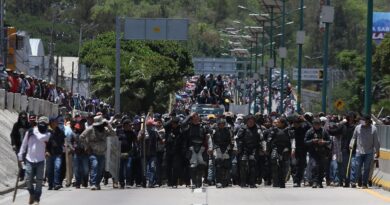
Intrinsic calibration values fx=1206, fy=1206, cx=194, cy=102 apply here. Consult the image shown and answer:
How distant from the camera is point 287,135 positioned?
29766mm

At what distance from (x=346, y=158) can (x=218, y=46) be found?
12991 cm

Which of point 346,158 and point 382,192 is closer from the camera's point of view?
point 382,192

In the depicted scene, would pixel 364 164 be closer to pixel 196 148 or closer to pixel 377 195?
pixel 377 195

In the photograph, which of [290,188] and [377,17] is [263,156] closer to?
[290,188]

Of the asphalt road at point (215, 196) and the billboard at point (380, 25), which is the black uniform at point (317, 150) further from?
the billboard at point (380, 25)

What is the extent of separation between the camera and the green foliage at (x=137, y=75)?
75.1 m

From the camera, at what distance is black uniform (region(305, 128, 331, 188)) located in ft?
97.3

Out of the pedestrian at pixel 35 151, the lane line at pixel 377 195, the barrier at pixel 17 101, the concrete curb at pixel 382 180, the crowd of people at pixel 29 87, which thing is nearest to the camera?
the pedestrian at pixel 35 151

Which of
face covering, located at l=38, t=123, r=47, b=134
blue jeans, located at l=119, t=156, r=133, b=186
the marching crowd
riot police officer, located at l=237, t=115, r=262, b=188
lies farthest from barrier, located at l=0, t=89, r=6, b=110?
face covering, located at l=38, t=123, r=47, b=134

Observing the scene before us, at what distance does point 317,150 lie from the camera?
29844 mm

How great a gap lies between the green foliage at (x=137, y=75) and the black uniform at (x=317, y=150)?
145ft

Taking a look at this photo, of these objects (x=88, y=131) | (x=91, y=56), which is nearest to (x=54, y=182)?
(x=88, y=131)

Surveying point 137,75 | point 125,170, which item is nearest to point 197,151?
point 125,170

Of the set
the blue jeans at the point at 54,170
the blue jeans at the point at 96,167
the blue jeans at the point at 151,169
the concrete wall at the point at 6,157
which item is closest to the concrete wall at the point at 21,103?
the concrete wall at the point at 6,157
